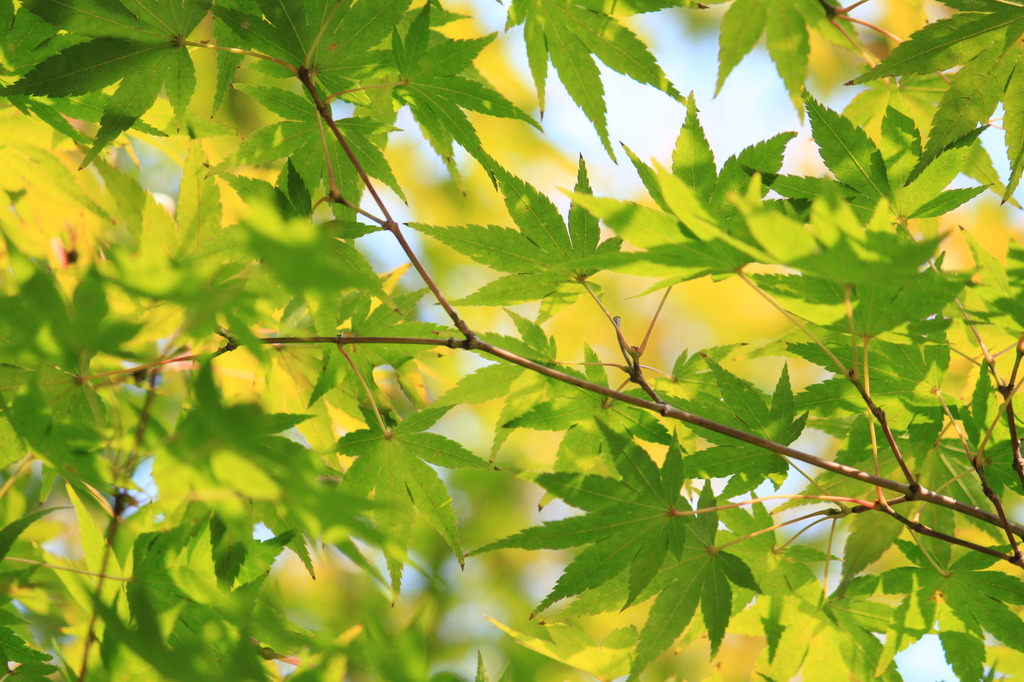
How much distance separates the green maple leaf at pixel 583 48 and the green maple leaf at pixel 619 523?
1.32ft

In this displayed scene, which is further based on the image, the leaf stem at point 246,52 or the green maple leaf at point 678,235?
the leaf stem at point 246,52

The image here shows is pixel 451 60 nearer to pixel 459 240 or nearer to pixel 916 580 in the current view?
pixel 459 240

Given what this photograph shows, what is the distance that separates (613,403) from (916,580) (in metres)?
0.40

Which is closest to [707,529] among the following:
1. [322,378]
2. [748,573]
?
[748,573]

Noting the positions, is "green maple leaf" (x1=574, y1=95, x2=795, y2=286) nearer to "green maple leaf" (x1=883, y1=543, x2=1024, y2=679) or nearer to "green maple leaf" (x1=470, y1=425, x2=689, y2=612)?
"green maple leaf" (x1=470, y1=425, x2=689, y2=612)

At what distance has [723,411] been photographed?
834 millimetres

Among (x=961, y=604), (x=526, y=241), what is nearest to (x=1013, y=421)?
(x=961, y=604)

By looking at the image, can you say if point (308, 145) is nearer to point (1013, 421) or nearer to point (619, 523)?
point (619, 523)

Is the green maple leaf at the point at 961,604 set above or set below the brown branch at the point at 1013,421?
below

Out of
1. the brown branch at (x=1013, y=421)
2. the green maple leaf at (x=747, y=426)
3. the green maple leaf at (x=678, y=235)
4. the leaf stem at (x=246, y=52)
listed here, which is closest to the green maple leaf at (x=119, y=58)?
the leaf stem at (x=246, y=52)

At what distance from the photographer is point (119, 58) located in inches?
32.1

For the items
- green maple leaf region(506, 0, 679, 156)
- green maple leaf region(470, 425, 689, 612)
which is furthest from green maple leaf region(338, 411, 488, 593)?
green maple leaf region(506, 0, 679, 156)

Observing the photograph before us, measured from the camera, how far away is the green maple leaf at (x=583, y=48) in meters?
0.92

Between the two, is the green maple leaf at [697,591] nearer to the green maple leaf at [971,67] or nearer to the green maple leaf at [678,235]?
the green maple leaf at [678,235]
